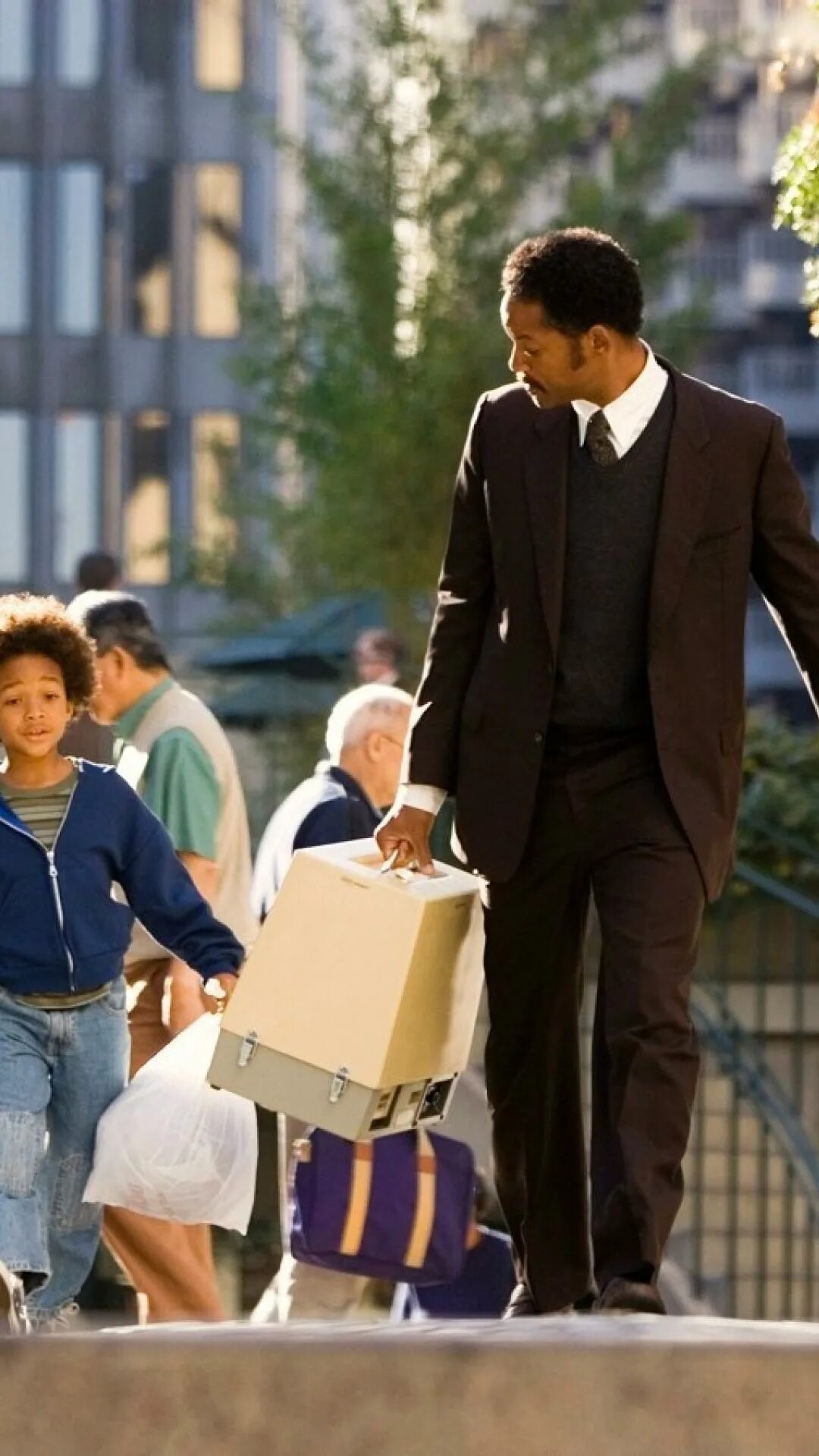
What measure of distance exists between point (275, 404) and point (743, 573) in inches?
642

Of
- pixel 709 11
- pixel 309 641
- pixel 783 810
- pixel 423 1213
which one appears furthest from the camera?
pixel 709 11

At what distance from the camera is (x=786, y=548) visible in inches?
220

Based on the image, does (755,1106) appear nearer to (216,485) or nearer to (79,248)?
(216,485)

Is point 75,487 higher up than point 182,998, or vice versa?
point 182,998

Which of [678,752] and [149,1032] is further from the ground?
[678,752]

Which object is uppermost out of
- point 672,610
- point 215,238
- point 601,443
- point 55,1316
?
point 215,238

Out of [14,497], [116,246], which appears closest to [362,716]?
[116,246]

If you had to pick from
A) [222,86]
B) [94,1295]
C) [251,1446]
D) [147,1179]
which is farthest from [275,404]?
[222,86]

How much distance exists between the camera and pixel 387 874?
559 cm

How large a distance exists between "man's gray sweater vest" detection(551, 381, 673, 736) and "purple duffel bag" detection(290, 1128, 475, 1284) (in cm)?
209

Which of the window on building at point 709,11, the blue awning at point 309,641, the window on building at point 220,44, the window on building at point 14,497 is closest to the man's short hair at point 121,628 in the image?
the blue awning at point 309,641

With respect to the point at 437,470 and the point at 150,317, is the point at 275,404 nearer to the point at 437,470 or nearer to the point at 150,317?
the point at 437,470

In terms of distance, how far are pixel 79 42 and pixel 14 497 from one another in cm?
608

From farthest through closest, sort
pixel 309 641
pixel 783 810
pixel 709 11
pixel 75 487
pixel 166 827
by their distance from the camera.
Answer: pixel 709 11 < pixel 75 487 < pixel 309 641 < pixel 783 810 < pixel 166 827
